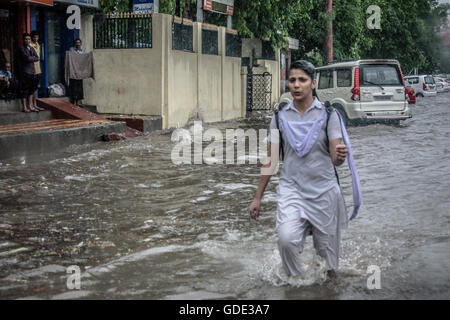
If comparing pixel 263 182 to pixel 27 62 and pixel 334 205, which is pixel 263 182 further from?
pixel 27 62

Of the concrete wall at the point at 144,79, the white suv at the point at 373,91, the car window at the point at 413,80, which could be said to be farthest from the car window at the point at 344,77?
the car window at the point at 413,80

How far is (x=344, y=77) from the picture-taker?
17.5m

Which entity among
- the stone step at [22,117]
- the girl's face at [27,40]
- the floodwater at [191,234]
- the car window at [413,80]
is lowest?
the floodwater at [191,234]

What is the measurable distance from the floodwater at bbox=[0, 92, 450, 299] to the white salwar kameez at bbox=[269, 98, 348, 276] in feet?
0.93

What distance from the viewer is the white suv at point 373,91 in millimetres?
17078

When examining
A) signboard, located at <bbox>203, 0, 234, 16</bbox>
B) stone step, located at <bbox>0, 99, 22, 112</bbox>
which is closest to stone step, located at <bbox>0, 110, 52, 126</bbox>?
stone step, located at <bbox>0, 99, 22, 112</bbox>

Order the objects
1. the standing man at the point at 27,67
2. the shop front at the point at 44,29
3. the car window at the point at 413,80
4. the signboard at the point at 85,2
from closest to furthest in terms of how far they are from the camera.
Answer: the standing man at the point at 27,67 < the shop front at the point at 44,29 < the signboard at the point at 85,2 < the car window at the point at 413,80

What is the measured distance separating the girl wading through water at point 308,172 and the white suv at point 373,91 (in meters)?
13.0

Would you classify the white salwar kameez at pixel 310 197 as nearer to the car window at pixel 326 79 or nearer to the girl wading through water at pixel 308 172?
the girl wading through water at pixel 308 172

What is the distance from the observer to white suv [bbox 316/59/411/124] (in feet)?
56.0

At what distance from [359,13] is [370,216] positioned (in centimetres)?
2807

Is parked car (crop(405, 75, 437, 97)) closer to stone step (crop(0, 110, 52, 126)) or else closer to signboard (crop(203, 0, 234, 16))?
signboard (crop(203, 0, 234, 16))

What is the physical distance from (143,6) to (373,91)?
6.59 metres

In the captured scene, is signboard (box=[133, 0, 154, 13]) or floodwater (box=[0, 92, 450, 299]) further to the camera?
signboard (box=[133, 0, 154, 13])
